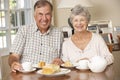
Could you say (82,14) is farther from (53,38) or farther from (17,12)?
(17,12)

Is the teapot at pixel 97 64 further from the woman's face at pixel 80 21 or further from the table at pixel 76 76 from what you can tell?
the woman's face at pixel 80 21

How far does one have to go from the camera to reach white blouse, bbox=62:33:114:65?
87.4 inches

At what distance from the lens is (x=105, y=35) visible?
3.52m

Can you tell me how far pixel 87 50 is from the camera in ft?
7.31

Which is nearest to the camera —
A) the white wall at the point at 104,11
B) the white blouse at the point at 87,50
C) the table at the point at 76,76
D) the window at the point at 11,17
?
the table at the point at 76,76

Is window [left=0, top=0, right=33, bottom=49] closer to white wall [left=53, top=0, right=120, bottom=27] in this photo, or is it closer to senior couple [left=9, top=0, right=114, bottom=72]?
white wall [left=53, top=0, right=120, bottom=27]

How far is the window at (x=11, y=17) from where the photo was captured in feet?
10.7

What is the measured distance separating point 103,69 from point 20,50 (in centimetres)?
82

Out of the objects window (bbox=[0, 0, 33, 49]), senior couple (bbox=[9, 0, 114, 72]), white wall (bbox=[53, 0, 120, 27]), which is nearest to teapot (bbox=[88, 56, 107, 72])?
senior couple (bbox=[9, 0, 114, 72])

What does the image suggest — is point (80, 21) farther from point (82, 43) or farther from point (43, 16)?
point (43, 16)

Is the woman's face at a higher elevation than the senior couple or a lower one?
higher

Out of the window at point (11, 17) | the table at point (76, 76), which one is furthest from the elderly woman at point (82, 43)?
the window at point (11, 17)

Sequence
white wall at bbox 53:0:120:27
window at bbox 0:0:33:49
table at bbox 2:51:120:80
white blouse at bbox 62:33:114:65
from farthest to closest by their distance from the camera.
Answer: white wall at bbox 53:0:120:27
window at bbox 0:0:33:49
white blouse at bbox 62:33:114:65
table at bbox 2:51:120:80

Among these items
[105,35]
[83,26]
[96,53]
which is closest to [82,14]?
[83,26]
